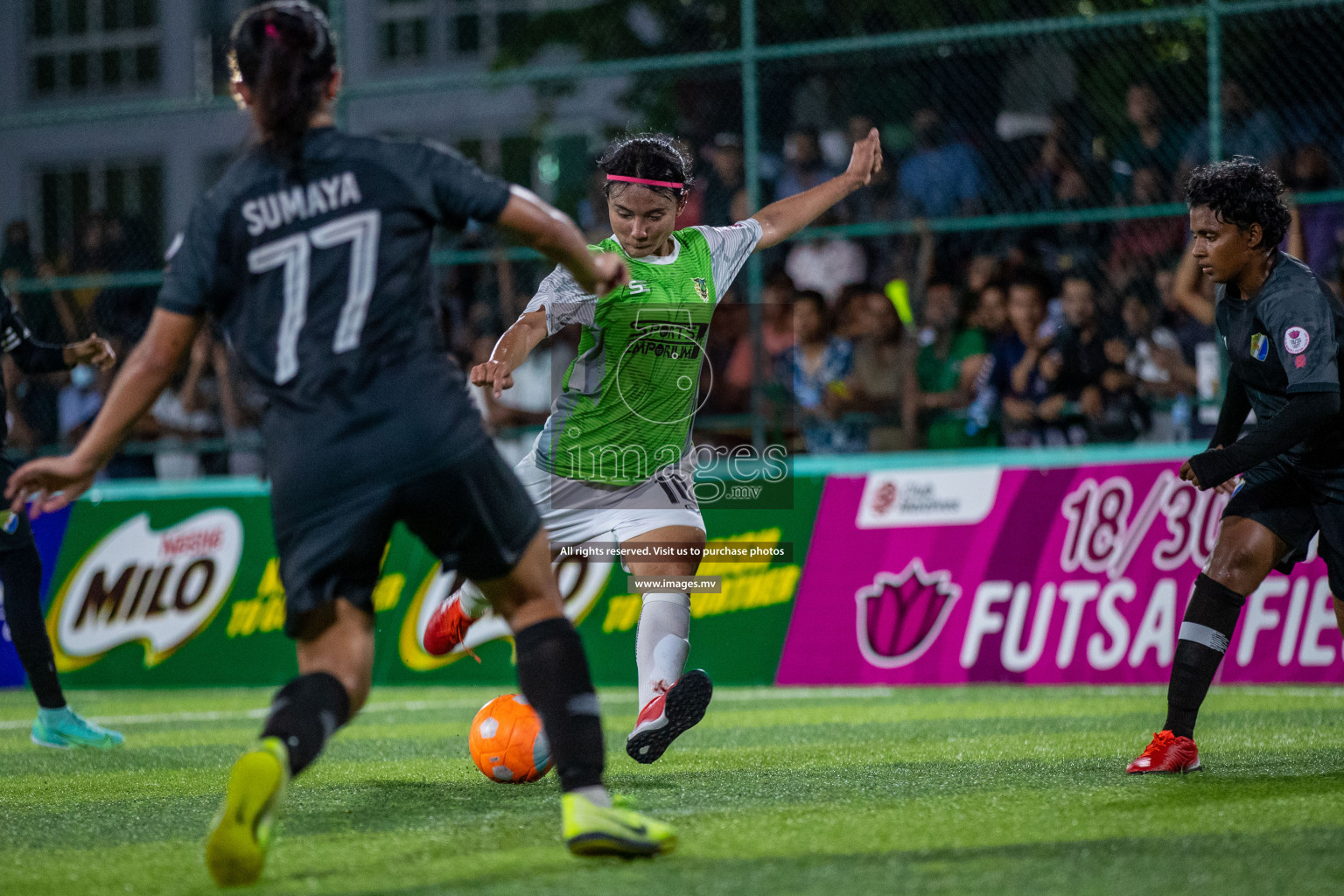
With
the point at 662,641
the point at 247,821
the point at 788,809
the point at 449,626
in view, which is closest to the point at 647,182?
the point at 662,641

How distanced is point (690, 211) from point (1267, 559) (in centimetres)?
701

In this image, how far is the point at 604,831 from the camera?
3.91 m

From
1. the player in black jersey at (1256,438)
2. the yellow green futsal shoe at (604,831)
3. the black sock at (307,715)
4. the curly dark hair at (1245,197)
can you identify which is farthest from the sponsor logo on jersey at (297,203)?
the curly dark hair at (1245,197)

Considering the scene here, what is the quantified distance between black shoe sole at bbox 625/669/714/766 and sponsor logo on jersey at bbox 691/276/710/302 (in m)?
1.45

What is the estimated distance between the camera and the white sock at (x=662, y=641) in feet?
18.4

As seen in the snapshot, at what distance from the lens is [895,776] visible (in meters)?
5.57

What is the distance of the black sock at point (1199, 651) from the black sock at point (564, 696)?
240 cm

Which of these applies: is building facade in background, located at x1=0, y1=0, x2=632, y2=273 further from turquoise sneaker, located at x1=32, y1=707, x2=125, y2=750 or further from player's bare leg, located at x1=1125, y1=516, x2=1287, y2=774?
player's bare leg, located at x1=1125, y1=516, x2=1287, y2=774

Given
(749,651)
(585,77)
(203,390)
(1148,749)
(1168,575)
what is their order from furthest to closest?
(203,390) < (585,77) < (749,651) < (1168,575) < (1148,749)

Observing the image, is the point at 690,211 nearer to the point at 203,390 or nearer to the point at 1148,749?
the point at 203,390

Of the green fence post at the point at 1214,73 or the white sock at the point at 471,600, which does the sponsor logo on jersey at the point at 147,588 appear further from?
the green fence post at the point at 1214,73

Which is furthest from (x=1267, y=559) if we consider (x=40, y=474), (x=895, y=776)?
(x=40, y=474)

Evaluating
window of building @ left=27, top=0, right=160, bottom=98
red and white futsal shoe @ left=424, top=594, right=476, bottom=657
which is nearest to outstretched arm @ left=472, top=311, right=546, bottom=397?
red and white futsal shoe @ left=424, top=594, right=476, bottom=657

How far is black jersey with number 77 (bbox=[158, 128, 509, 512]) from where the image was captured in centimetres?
389
